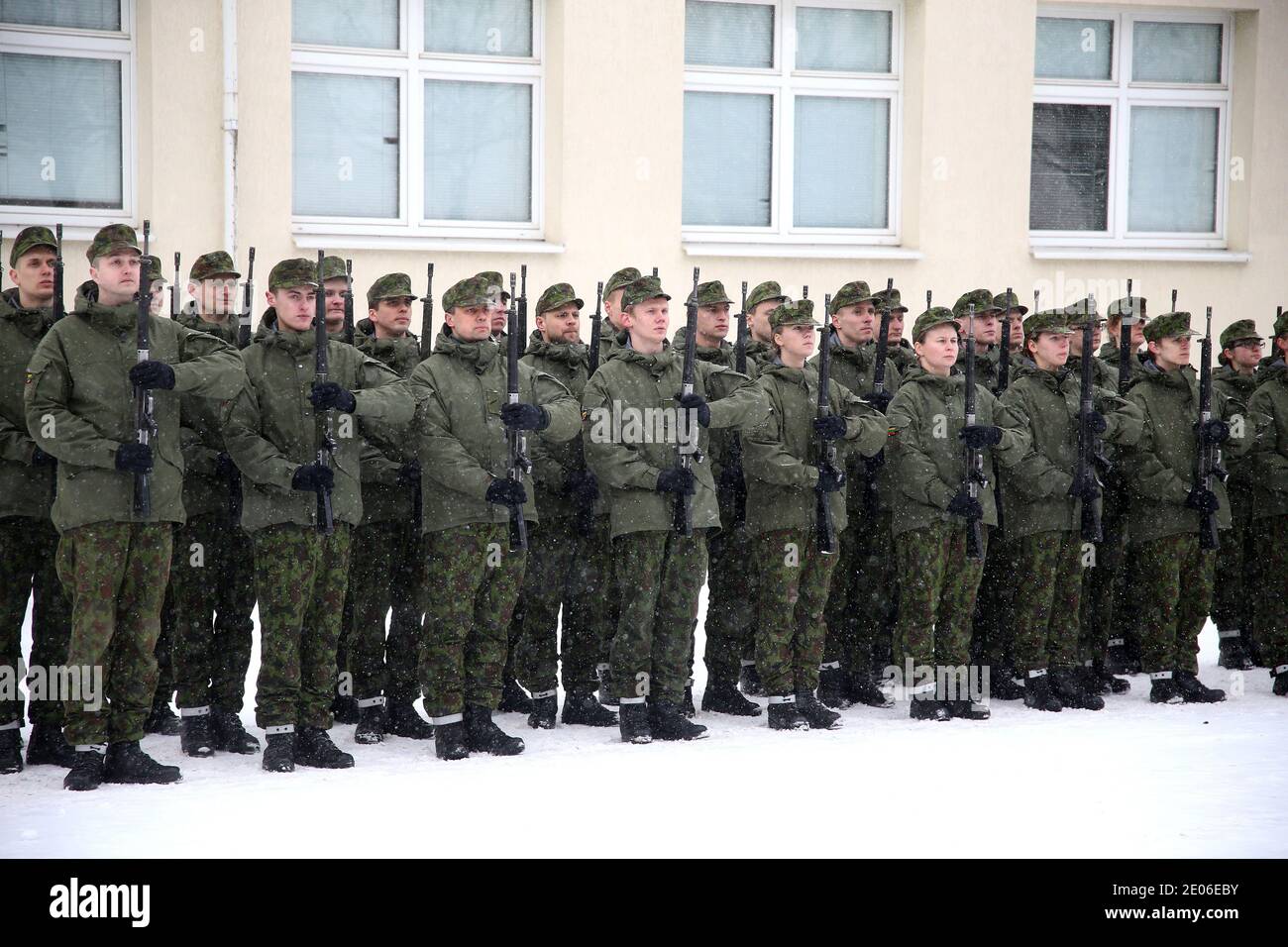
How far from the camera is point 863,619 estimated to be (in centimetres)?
916

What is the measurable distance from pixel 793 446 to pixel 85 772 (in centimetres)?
363

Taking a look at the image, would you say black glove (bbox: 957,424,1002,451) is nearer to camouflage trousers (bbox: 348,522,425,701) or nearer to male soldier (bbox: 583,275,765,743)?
male soldier (bbox: 583,275,765,743)

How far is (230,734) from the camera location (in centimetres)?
764

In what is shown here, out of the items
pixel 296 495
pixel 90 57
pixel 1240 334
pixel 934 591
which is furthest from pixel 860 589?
pixel 90 57

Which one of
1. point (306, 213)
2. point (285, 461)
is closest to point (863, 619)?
point (285, 461)

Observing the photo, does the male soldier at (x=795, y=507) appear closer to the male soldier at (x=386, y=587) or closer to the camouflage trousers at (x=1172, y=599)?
the male soldier at (x=386, y=587)

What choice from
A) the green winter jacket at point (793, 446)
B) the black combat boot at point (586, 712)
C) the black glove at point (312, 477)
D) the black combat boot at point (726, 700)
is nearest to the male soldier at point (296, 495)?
the black glove at point (312, 477)

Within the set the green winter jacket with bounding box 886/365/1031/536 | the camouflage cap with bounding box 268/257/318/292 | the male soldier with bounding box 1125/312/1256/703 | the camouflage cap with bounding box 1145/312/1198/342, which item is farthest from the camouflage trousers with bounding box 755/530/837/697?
the camouflage cap with bounding box 268/257/318/292

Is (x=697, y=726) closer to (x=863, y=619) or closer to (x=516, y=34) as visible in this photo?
(x=863, y=619)

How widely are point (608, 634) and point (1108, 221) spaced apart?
777cm

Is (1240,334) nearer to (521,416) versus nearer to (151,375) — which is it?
(521,416)

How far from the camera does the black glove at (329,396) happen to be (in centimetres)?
694

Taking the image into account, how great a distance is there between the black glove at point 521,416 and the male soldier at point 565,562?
2.79ft
